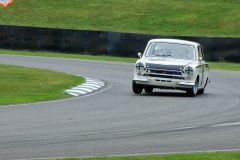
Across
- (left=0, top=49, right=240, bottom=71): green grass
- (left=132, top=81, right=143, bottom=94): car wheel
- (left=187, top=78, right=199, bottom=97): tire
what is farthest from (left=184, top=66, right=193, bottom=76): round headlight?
(left=0, top=49, right=240, bottom=71): green grass

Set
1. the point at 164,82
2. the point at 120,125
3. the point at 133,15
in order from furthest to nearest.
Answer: the point at 133,15, the point at 164,82, the point at 120,125

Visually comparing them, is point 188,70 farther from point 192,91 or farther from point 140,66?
point 140,66

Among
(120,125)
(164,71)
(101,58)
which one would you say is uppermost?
(120,125)

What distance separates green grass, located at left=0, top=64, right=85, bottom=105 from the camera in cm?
2023

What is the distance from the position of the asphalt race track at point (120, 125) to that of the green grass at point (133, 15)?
21.9m

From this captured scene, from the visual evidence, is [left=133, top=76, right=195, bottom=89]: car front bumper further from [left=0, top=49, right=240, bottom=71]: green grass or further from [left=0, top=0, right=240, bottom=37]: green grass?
[left=0, top=0, right=240, bottom=37]: green grass

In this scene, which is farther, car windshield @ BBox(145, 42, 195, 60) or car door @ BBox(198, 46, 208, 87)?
car door @ BBox(198, 46, 208, 87)

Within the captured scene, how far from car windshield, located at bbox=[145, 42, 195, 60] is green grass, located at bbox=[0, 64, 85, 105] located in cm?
246

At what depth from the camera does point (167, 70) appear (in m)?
22.0

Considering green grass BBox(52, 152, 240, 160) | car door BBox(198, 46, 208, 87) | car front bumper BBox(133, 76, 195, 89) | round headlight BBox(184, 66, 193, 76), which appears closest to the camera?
green grass BBox(52, 152, 240, 160)

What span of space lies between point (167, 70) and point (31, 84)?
4.03 metres

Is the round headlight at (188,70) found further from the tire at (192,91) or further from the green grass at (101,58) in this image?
the green grass at (101,58)

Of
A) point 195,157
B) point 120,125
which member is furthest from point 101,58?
point 195,157

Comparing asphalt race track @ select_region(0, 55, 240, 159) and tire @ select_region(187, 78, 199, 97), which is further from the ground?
asphalt race track @ select_region(0, 55, 240, 159)
